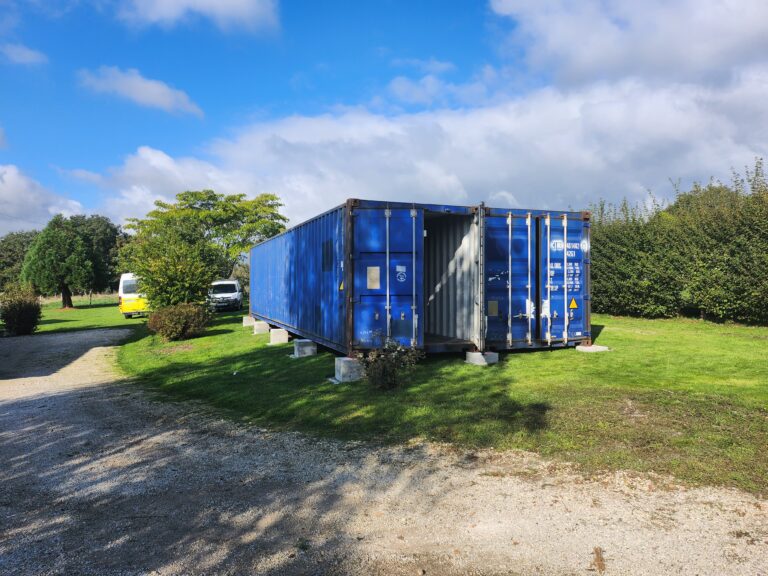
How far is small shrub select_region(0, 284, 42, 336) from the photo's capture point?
71.3 ft

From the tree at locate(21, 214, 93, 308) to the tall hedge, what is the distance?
128ft

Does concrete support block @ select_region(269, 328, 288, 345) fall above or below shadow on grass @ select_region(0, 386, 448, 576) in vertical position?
above

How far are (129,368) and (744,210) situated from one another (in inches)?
690

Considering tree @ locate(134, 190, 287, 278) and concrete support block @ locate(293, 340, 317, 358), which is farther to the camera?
tree @ locate(134, 190, 287, 278)

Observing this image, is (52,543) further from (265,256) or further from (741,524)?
(265,256)

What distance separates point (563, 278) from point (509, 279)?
1440mm

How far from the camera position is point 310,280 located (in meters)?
12.2

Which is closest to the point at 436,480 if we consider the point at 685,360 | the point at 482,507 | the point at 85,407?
the point at 482,507

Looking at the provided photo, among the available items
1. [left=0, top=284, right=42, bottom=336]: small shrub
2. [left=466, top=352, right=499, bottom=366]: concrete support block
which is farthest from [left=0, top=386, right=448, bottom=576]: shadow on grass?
[left=0, top=284, right=42, bottom=336]: small shrub

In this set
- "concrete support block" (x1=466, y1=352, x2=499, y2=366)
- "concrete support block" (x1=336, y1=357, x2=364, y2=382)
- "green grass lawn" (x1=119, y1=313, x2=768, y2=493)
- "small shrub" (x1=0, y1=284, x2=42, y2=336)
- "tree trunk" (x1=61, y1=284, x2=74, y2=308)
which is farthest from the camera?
"tree trunk" (x1=61, y1=284, x2=74, y2=308)

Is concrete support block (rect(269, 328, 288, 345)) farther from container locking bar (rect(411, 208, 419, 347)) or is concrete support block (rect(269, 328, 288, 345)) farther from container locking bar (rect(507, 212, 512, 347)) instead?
container locking bar (rect(507, 212, 512, 347))

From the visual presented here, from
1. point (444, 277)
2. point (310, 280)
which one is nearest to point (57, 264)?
point (310, 280)

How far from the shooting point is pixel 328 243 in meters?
10.7

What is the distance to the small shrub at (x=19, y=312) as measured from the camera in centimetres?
2173
